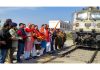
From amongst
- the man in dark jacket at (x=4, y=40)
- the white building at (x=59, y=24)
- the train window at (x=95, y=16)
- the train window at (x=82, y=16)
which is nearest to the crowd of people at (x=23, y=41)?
the man in dark jacket at (x=4, y=40)

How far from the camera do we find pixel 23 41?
1177 cm

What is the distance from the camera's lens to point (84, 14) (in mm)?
20578

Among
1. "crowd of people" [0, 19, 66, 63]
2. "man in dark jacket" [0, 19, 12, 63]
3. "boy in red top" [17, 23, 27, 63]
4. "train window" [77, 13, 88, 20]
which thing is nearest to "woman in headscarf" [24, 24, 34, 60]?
"crowd of people" [0, 19, 66, 63]

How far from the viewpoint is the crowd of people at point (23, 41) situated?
10.3 meters

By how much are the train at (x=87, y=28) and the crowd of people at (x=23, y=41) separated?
3765 millimetres

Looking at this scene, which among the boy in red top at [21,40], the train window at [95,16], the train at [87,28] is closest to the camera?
the boy in red top at [21,40]

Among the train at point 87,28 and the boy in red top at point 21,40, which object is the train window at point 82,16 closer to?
the train at point 87,28

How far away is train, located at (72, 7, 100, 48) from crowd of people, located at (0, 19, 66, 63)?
12.4 feet

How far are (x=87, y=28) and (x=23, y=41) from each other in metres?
9.06

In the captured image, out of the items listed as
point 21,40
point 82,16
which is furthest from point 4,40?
point 82,16
